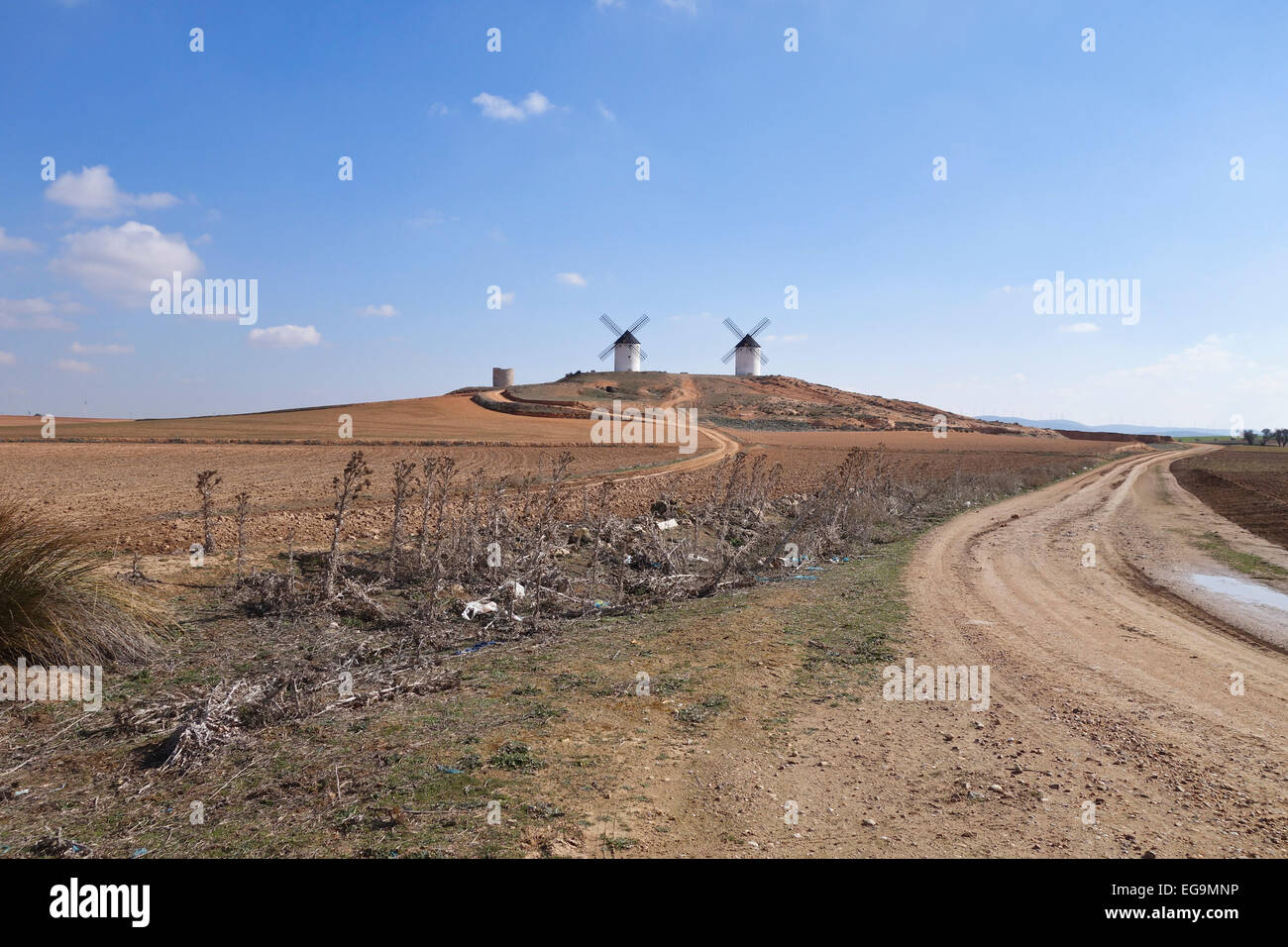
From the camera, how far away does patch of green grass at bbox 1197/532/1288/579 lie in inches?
535

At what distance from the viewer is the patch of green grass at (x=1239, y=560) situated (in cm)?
1359

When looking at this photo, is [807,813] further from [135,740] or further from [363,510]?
[363,510]

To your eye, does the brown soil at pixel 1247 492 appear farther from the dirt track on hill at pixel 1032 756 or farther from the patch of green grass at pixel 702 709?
the patch of green grass at pixel 702 709

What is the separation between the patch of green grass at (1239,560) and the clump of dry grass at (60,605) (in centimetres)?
1836

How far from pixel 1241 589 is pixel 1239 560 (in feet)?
11.9

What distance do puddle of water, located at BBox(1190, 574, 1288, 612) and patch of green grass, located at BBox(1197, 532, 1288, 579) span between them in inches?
37.5

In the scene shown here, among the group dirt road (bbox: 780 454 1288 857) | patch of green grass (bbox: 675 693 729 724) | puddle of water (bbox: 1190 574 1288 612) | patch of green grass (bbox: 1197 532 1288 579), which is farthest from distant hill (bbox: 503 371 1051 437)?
patch of green grass (bbox: 675 693 729 724)

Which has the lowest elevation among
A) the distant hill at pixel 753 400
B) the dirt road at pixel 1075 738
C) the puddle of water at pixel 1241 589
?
the dirt road at pixel 1075 738

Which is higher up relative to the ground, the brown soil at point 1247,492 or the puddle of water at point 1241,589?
the brown soil at point 1247,492

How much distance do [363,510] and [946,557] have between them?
13.1 metres

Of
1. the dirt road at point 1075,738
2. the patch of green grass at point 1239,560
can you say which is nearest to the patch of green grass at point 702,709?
the dirt road at point 1075,738

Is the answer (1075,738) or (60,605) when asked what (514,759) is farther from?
(60,605)

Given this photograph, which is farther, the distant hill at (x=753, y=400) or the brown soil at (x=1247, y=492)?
the distant hill at (x=753, y=400)
